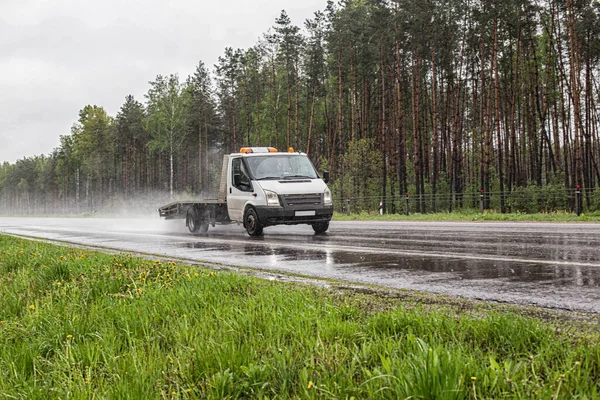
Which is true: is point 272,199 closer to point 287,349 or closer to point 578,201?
point 287,349

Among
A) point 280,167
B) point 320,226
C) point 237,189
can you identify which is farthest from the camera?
point 237,189

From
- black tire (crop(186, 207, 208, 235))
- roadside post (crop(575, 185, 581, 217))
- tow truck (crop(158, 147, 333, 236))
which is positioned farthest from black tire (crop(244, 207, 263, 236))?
roadside post (crop(575, 185, 581, 217))

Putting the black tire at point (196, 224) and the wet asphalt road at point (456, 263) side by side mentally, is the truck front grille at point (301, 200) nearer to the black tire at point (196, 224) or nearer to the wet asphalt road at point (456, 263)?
the wet asphalt road at point (456, 263)

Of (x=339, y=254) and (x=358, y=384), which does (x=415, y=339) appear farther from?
(x=339, y=254)

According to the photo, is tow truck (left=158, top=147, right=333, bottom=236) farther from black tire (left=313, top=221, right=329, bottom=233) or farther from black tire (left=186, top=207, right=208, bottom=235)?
black tire (left=186, top=207, right=208, bottom=235)

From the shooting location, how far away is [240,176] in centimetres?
1539

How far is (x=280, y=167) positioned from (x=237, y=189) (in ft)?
5.13

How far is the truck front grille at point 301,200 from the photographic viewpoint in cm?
1415

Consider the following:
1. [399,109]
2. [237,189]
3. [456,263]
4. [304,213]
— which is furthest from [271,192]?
[399,109]

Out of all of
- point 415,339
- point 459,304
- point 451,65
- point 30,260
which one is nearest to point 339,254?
point 459,304

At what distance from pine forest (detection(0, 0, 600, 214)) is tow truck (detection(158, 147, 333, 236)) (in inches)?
474

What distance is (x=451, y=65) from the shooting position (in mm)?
39500

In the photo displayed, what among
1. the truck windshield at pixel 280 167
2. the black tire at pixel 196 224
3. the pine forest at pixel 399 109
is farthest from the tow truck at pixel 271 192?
the pine forest at pixel 399 109

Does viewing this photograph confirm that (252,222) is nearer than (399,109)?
Yes
